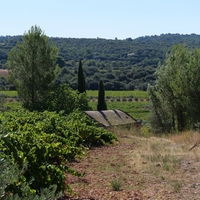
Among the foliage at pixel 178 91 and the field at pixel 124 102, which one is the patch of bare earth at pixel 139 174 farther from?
the field at pixel 124 102

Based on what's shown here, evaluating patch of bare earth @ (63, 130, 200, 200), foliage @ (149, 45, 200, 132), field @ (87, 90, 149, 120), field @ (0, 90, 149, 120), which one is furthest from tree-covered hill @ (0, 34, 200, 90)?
patch of bare earth @ (63, 130, 200, 200)

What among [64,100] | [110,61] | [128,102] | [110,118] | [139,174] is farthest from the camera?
[110,61]

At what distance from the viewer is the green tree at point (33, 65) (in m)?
24.5

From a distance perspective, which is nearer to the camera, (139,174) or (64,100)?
(139,174)

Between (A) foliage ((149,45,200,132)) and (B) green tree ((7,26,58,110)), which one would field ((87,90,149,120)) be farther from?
(A) foliage ((149,45,200,132))

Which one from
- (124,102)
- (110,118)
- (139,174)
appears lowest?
(124,102)

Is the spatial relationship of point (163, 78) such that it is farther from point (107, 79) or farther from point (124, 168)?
point (107, 79)

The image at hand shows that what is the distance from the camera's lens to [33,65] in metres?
24.5

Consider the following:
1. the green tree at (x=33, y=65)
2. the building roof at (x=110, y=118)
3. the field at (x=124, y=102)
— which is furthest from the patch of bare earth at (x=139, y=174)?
the field at (x=124, y=102)

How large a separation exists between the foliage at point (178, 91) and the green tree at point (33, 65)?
8.01 meters

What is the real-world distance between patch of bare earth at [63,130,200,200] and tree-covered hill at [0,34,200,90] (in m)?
60.6

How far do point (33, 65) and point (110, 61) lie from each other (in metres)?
130

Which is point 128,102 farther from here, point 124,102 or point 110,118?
point 110,118

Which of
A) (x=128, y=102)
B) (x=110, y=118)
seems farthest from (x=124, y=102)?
(x=110, y=118)
